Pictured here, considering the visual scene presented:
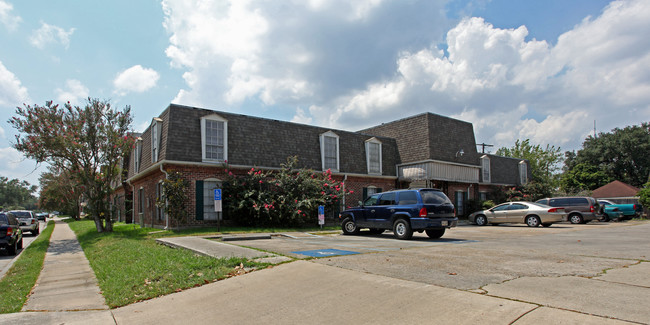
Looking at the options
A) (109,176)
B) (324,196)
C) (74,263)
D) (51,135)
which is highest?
(51,135)

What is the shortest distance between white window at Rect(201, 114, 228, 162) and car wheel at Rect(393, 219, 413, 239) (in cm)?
899

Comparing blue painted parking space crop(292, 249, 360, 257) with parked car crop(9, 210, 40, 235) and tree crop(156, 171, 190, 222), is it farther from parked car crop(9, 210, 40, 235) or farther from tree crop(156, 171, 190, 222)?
parked car crop(9, 210, 40, 235)

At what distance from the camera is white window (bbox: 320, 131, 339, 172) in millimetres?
21766

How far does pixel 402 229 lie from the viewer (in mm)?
12531

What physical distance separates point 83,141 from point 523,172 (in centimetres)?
3414

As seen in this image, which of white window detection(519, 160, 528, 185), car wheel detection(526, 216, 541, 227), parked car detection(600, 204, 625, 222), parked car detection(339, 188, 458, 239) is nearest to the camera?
parked car detection(339, 188, 458, 239)

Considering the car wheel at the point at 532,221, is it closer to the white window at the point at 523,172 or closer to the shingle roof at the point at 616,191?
the white window at the point at 523,172

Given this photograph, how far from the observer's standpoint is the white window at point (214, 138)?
17.6m

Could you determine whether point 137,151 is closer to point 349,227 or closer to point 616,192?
point 349,227

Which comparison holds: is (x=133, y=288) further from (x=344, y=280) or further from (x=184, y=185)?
(x=184, y=185)

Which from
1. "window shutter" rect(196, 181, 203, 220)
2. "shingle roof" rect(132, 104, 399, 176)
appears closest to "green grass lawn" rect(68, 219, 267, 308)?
"window shutter" rect(196, 181, 203, 220)

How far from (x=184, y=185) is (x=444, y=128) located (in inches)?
683

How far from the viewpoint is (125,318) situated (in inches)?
203

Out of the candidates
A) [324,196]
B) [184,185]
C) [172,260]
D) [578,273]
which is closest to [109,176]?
[184,185]
